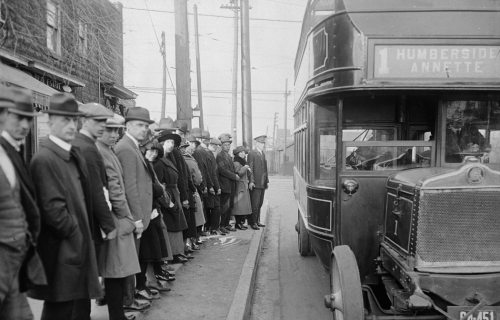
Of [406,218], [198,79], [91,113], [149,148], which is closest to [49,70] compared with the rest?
[149,148]

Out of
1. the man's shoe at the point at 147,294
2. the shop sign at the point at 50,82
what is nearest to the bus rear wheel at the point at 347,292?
the man's shoe at the point at 147,294

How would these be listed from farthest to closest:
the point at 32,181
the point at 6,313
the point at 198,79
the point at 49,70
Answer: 1. the point at 198,79
2. the point at 49,70
3. the point at 32,181
4. the point at 6,313

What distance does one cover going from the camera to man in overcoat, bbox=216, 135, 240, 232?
31.3 ft

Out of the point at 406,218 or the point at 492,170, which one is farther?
the point at 406,218

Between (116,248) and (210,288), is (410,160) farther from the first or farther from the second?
(116,248)

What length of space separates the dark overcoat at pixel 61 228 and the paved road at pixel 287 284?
2736mm

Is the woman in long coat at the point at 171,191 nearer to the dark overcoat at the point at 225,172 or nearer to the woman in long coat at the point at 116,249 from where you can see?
the woman in long coat at the point at 116,249

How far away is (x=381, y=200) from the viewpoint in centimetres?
480

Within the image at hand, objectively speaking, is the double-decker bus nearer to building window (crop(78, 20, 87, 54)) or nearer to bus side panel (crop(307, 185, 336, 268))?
bus side panel (crop(307, 185, 336, 268))

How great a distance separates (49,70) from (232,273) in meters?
7.64

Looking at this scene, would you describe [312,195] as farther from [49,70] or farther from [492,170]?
[49,70]

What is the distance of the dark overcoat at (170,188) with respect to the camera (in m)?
6.02

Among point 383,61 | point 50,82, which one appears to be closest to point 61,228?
point 383,61

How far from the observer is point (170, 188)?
608 centimetres
